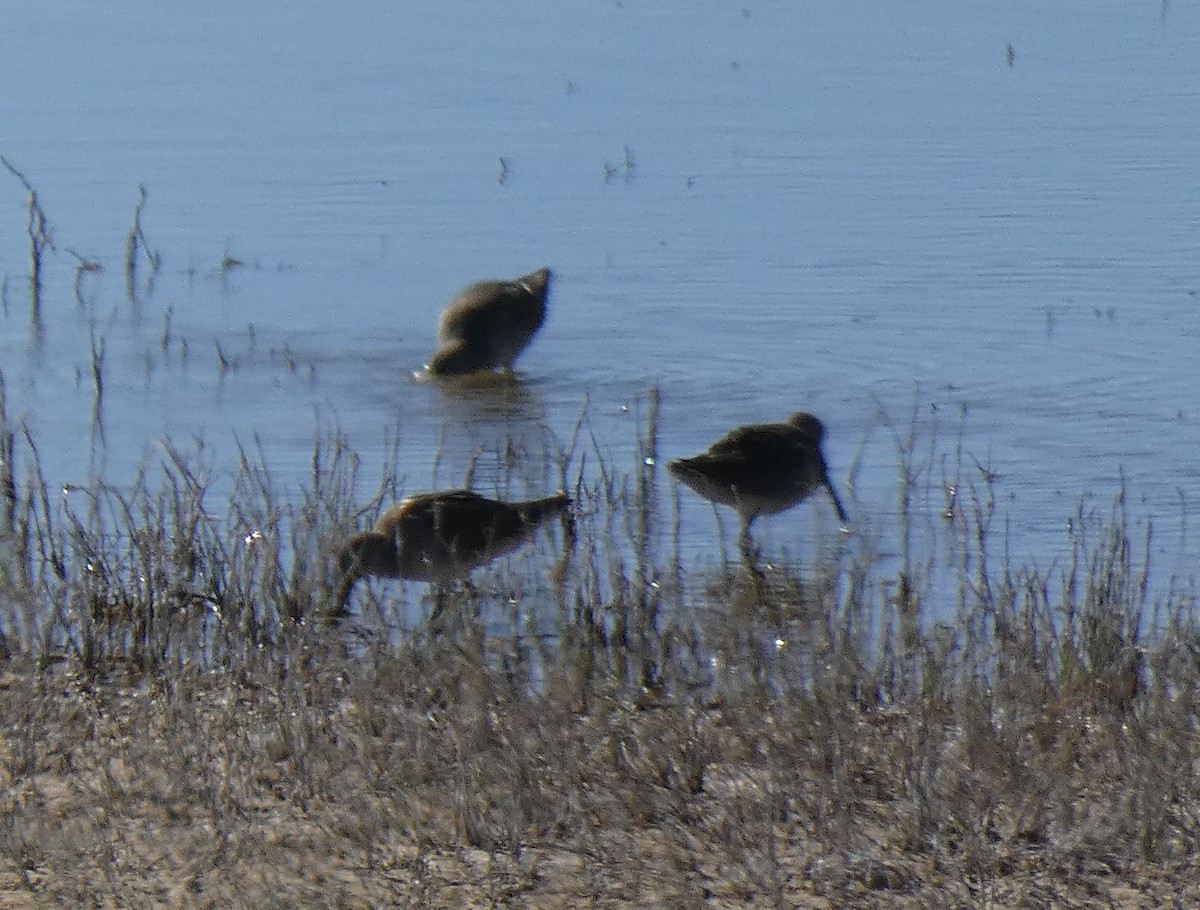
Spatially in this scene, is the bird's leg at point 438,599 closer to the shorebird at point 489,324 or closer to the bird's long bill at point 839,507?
the bird's long bill at point 839,507

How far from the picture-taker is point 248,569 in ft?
19.3

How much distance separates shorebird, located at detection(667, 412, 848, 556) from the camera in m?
7.25

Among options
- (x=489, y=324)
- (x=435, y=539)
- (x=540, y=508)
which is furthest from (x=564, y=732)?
(x=489, y=324)

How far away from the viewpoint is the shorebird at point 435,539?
6.27 metres

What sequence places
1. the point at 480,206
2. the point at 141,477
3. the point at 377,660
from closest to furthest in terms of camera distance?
1. the point at 377,660
2. the point at 141,477
3. the point at 480,206

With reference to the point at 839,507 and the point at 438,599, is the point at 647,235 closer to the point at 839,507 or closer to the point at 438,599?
the point at 839,507

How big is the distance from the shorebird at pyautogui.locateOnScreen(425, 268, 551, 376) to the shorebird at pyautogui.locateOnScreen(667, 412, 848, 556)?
2.65m

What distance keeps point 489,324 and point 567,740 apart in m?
5.23

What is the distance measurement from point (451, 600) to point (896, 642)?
1.14 m

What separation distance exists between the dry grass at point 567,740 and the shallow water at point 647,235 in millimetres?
1259

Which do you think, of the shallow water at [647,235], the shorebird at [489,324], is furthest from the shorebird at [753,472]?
the shorebird at [489,324]

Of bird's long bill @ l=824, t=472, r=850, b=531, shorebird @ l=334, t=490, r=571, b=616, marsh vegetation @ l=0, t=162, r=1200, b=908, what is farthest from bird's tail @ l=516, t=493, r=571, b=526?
bird's long bill @ l=824, t=472, r=850, b=531

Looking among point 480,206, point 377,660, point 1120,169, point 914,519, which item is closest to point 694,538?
point 914,519

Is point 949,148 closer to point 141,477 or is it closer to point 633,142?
→ point 633,142
